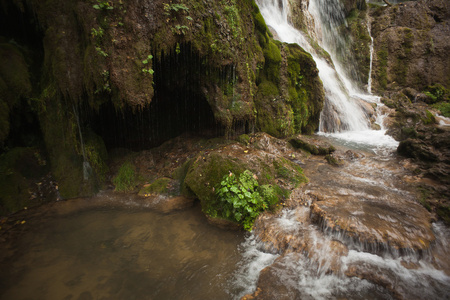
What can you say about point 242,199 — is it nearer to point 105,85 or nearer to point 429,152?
point 105,85

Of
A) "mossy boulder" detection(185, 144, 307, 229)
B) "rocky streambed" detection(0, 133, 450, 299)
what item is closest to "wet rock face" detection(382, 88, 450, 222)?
"rocky streambed" detection(0, 133, 450, 299)

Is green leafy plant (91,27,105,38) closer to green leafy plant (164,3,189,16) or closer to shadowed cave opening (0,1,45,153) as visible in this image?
green leafy plant (164,3,189,16)

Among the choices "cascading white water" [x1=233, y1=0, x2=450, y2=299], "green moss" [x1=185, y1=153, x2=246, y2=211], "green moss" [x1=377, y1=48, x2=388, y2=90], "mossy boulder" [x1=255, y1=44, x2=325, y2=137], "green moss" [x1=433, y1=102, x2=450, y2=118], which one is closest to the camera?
"cascading white water" [x1=233, y1=0, x2=450, y2=299]

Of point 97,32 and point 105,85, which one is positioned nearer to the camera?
point 97,32

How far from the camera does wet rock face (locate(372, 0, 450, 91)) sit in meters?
15.8

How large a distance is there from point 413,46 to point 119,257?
2305 centimetres

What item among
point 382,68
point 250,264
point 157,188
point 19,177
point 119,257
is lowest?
point 250,264

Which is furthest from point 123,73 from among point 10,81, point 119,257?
point 119,257

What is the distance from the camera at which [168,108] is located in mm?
7363

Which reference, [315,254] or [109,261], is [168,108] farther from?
[315,254]

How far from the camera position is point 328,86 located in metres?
12.1

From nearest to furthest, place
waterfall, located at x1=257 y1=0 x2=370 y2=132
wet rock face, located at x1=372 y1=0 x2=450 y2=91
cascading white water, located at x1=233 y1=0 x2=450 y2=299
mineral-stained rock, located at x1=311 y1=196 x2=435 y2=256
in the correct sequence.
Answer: cascading white water, located at x1=233 y1=0 x2=450 y2=299 → mineral-stained rock, located at x1=311 y1=196 x2=435 y2=256 → waterfall, located at x1=257 y1=0 x2=370 y2=132 → wet rock face, located at x1=372 y1=0 x2=450 y2=91

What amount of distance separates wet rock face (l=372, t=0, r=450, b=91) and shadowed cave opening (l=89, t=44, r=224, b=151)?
16664 millimetres

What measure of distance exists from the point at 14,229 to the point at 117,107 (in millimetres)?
3301
